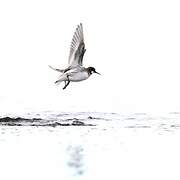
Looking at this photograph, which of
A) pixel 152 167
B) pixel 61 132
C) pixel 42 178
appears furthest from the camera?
pixel 61 132

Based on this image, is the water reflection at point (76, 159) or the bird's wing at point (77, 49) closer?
the water reflection at point (76, 159)

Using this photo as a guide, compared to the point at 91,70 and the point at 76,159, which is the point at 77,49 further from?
the point at 76,159

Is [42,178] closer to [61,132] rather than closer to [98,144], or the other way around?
[98,144]

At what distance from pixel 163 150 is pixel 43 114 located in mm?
6502

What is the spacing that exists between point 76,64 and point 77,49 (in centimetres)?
44

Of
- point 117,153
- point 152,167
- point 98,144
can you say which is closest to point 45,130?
point 98,144

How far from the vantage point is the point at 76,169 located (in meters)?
11.7

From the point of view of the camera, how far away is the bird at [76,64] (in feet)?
51.3

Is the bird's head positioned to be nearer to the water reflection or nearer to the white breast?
the white breast

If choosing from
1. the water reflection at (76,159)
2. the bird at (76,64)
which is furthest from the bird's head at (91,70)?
the water reflection at (76,159)

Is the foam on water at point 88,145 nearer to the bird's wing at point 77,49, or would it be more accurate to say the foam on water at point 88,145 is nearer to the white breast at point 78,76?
the white breast at point 78,76

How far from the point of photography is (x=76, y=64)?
16.0m

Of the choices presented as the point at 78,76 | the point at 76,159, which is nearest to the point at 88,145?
the point at 78,76

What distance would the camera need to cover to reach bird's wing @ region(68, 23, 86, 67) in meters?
15.5
